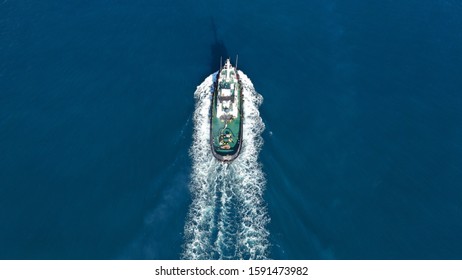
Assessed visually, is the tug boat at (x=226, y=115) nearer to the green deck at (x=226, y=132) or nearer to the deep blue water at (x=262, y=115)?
the green deck at (x=226, y=132)

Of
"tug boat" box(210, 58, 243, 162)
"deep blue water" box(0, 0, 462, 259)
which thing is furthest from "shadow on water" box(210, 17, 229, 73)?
"tug boat" box(210, 58, 243, 162)

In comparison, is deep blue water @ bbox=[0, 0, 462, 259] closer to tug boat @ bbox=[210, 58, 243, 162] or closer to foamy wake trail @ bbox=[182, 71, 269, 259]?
foamy wake trail @ bbox=[182, 71, 269, 259]

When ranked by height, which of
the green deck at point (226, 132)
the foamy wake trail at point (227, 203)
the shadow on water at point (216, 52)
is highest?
the shadow on water at point (216, 52)

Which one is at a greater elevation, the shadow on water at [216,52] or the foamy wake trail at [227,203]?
the shadow on water at [216,52]

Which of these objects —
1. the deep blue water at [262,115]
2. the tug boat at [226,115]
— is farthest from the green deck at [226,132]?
the deep blue water at [262,115]
